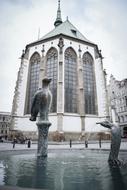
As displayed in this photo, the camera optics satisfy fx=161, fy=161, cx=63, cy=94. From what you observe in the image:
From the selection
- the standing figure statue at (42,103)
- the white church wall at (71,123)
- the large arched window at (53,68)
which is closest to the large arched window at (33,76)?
the large arched window at (53,68)

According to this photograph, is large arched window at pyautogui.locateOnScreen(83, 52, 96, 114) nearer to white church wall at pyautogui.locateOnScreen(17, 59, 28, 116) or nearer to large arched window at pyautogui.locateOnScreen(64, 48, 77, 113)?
large arched window at pyautogui.locateOnScreen(64, 48, 77, 113)

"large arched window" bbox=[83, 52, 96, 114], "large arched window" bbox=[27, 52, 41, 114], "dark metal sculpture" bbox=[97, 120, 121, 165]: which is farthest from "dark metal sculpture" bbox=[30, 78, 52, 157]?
"large arched window" bbox=[27, 52, 41, 114]

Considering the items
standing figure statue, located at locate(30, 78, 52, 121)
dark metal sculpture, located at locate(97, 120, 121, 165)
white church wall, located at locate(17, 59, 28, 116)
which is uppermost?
white church wall, located at locate(17, 59, 28, 116)

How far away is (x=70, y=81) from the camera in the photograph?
899 inches

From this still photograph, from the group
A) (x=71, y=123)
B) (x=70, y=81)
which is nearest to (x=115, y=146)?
(x=71, y=123)


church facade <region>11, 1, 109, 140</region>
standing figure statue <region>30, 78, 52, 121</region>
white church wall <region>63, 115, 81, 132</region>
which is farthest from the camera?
church facade <region>11, 1, 109, 140</region>

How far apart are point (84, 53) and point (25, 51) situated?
971 cm

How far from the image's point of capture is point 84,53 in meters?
25.6

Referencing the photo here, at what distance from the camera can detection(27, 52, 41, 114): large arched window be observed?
23.5 metres

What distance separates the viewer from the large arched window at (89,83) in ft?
76.1

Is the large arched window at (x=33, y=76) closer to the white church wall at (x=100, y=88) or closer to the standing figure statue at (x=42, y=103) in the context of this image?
the white church wall at (x=100, y=88)

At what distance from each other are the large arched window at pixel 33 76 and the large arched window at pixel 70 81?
Answer: 4507 millimetres

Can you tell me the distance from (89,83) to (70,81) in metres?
3.36

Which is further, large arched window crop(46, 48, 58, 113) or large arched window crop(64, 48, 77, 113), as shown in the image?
→ large arched window crop(46, 48, 58, 113)
